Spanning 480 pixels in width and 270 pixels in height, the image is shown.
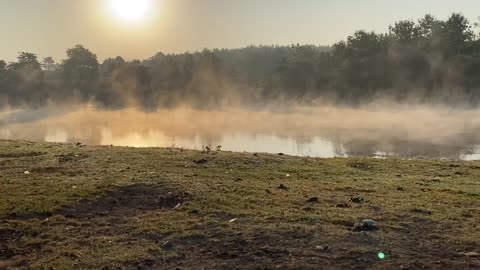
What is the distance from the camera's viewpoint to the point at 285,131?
42.8 metres

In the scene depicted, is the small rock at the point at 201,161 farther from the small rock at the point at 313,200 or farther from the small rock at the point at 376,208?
the small rock at the point at 376,208

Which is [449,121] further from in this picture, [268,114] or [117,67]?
[117,67]

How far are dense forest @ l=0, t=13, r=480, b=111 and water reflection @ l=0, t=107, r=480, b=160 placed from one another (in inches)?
157

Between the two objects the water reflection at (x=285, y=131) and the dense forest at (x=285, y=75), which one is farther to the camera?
the dense forest at (x=285, y=75)

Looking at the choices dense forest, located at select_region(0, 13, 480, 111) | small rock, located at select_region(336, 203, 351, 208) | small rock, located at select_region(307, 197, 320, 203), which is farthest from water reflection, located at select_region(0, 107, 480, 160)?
small rock, located at select_region(336, 203, 351, 208)

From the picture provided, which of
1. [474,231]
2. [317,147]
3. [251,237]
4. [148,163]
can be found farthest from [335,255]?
[317,147]

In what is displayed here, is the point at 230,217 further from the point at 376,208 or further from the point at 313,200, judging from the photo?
the point at 376,208

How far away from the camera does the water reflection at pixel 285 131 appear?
31359 millimetres

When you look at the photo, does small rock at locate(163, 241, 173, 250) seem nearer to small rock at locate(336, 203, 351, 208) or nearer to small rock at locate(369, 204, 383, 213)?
small rock at locate(336, 203, 351, 208)

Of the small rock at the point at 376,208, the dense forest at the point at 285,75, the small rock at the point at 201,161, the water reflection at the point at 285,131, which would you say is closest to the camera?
the small rock at the point at 376,208

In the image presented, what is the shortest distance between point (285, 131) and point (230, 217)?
35.7m

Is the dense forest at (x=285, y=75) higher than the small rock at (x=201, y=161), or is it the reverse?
the dense forest at (x=285, y=75)

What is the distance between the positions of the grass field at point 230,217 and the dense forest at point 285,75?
139ft

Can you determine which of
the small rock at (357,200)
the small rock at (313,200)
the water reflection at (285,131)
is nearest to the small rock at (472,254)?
the small rock at (357,200)
